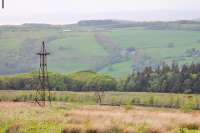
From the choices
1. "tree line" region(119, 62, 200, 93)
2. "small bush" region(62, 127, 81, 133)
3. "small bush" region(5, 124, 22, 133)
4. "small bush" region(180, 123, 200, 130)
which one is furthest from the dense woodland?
"small bush" region(62, 127, 81, 133)

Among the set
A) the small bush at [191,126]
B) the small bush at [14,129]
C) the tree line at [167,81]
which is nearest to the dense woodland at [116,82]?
the tree line at [167,81]

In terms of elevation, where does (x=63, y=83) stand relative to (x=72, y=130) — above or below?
below

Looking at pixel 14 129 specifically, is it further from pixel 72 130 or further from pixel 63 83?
pixel 63 83

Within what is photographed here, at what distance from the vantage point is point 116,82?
13775 cm

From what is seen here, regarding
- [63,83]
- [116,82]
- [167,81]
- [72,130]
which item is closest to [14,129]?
[72,130]

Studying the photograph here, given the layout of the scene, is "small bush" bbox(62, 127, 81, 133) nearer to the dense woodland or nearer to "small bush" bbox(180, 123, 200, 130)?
"small bush" bbox(180, 123, 200, 130)

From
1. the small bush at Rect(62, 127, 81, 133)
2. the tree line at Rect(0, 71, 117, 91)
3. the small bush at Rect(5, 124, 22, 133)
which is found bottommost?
the tree line at Rect(0, 71, 117, 91)

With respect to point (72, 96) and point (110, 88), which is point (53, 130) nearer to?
point (72, 96)

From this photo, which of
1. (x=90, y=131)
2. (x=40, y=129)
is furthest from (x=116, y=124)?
(x=40, y=129)

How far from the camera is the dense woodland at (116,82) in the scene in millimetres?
122188

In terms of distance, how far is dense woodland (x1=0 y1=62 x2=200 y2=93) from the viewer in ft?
401

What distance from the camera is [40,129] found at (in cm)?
2133

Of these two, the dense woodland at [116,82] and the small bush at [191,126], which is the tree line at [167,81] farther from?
the small bush at [191,126]

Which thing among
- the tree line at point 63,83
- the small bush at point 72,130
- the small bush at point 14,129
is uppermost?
the small bush at point 72,130
